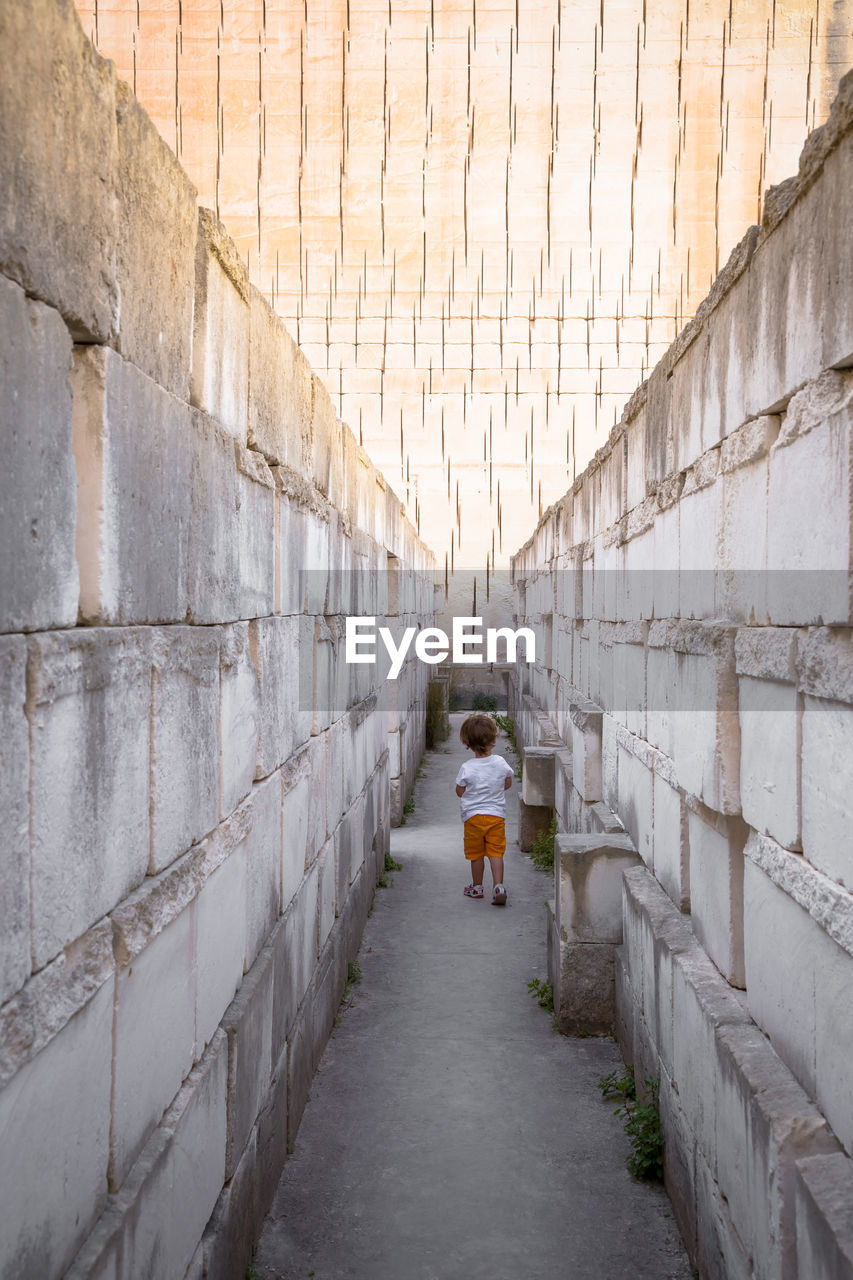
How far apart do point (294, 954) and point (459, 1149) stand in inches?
36.2

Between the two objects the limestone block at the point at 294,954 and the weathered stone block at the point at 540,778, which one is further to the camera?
the weathered stone block at the point at 540,778

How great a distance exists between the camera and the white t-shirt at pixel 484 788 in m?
7.46

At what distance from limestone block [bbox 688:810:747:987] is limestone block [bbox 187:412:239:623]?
157cm

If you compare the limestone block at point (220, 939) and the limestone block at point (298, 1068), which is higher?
the limestone block at point (220, 939)

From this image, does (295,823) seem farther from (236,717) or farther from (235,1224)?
(235,1224)

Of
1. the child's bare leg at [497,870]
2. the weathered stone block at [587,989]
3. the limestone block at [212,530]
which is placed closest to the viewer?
the limestone block at [212,530]

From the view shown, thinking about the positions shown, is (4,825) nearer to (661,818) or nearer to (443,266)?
(661,818)

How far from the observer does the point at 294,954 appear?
398 cm

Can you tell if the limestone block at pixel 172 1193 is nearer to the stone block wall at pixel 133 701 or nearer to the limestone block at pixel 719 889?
the stone block wall at pixel 133 701

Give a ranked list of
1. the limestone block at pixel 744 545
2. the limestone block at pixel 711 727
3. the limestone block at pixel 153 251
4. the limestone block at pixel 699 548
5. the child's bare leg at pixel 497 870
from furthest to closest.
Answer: the child's bare leg at pixel 497 870, the limestone block at pixel 699 548, the limestone block at pixel 711 727, the limestone block at pixel 744 545, the limestone block at pixel 153 251

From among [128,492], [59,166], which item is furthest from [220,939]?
→ [59,166]

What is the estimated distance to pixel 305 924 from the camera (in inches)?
168

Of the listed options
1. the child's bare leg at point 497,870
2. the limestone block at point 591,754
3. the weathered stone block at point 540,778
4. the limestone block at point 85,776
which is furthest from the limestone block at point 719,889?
the weathered stone block at point 540,778

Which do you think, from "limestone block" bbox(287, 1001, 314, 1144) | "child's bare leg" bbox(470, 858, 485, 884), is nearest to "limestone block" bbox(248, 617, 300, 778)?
"limestone block" bbox(287, 1001, 314, 1144)
